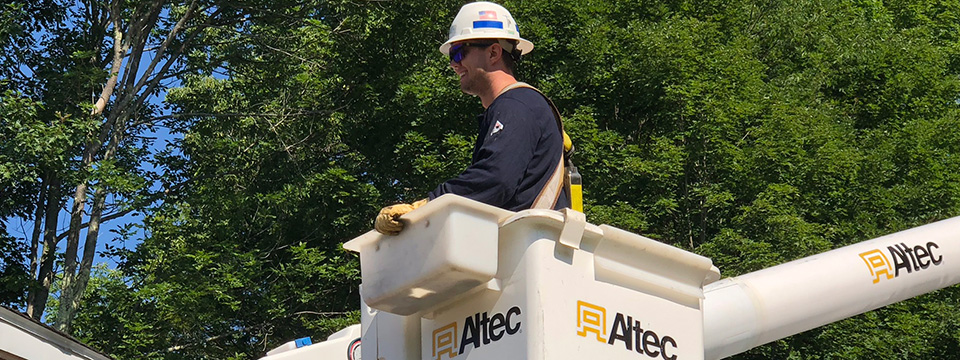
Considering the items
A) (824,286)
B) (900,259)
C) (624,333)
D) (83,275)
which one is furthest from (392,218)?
(83,275)

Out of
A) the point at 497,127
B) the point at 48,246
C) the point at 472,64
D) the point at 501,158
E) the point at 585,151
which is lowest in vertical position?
the point at 501,158

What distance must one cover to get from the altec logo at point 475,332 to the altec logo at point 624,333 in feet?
0.65

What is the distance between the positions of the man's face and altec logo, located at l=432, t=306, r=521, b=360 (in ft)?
3.27

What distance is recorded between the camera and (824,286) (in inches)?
198

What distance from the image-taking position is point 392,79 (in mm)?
20109

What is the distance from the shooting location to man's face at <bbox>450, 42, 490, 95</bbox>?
14.7 feet

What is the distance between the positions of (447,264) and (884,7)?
25.5 meters

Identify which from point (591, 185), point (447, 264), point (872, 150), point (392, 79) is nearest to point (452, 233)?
point (447, 264)

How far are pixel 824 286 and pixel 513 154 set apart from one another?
5.65 ft

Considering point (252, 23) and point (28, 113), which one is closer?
point (28, 113)

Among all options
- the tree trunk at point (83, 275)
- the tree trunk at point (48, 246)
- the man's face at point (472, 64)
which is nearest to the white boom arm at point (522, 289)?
the man's face at point (472, 64)

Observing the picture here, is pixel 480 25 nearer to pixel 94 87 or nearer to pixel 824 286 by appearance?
pixel 824 286

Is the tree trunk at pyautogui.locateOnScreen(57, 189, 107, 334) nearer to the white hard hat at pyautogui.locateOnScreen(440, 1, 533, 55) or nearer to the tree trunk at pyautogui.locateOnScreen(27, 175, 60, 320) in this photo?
the tree trunk at pyautogui.locateOnScreen(27, 175, 60, 320)

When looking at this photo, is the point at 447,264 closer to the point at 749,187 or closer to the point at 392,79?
the point at 749,187
